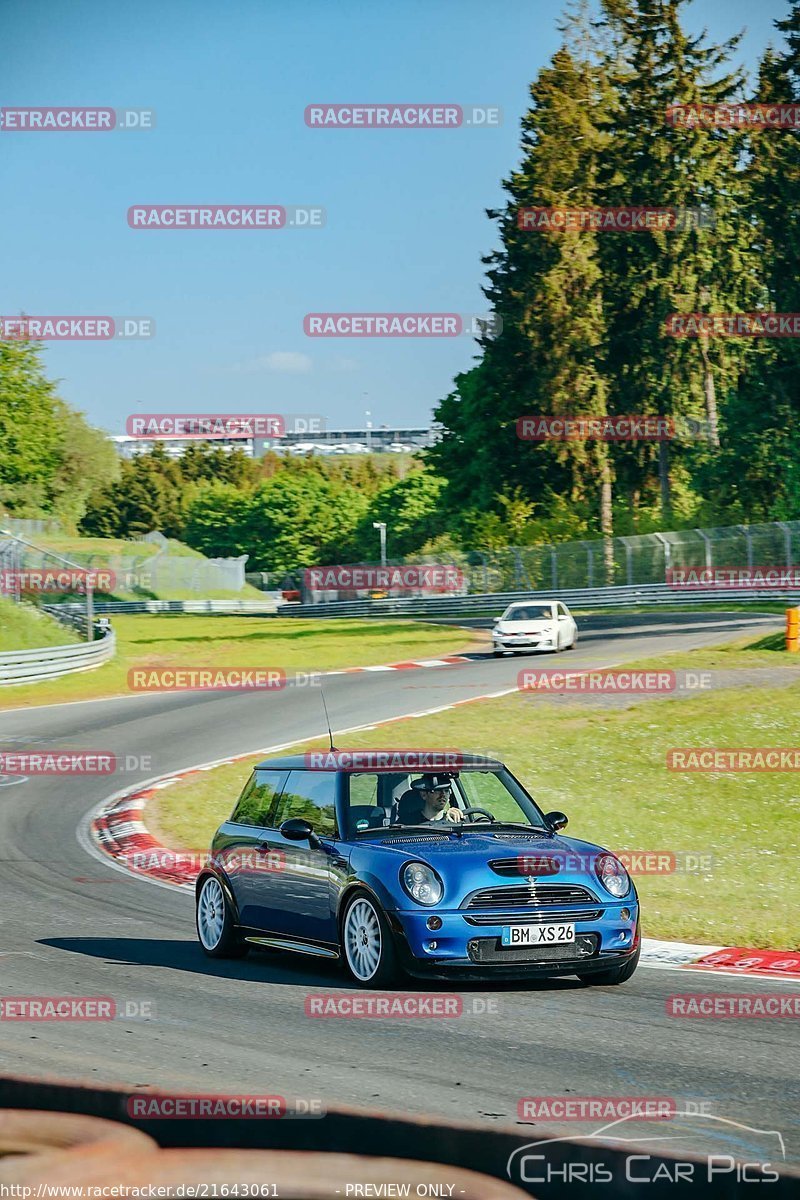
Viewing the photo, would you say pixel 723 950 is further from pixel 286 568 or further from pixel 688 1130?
pixel 286 568

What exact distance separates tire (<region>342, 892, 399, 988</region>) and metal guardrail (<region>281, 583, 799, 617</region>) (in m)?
43.9

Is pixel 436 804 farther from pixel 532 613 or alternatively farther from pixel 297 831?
pixel 532 613

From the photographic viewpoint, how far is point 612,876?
32.3 feet

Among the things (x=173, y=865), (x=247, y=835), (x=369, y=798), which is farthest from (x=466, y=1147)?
(x=173, y=865)

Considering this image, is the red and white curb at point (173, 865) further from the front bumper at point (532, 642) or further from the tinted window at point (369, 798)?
the front bumper at point (532, 642)

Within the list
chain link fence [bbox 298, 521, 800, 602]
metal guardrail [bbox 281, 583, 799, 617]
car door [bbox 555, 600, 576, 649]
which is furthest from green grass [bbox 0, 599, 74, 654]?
chain link fence [bbox 298, 521, 800, 602]

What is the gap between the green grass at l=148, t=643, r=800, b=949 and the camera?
45.4 feet

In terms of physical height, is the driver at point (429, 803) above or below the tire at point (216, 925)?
above

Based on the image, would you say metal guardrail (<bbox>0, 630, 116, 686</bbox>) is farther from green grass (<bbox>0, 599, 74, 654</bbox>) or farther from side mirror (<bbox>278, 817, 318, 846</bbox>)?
side mirror (<bbox>278, 817, 318, 846</bbox>)

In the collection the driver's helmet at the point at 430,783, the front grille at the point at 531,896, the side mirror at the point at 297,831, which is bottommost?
the front grille at the point at 531,896

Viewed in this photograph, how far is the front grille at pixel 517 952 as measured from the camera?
9.37 m

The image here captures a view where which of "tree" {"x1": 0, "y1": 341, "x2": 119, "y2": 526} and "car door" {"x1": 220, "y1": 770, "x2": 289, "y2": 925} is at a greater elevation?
"tree" {"x1": 0, "y1": 341, "x2": 119, "y2": 526}

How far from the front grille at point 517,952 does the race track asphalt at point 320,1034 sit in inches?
9.8

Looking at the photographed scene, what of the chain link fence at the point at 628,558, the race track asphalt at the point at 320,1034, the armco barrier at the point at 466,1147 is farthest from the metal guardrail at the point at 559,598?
the armco barrier at the point at 466,1147
